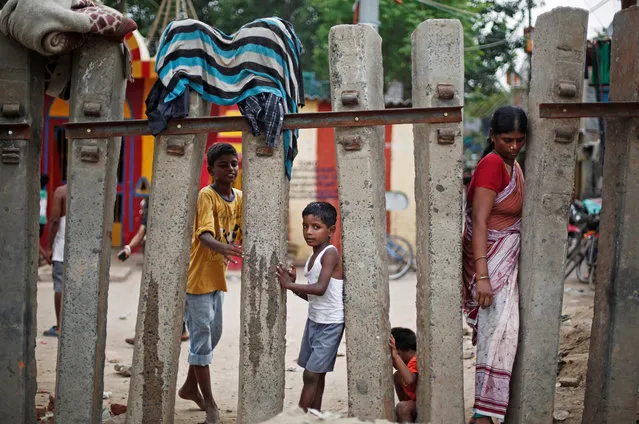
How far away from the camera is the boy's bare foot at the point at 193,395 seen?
17.1 ft

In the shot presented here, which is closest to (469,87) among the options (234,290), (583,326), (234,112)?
(234,112)

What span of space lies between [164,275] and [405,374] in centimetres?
135

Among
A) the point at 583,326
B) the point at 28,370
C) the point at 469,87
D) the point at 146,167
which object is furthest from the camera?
the point at 469,87

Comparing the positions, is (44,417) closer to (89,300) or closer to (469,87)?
(89,300)

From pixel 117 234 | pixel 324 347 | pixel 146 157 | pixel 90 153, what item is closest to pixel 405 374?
pixel 324 347

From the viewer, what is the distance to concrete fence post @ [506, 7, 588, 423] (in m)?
3.78

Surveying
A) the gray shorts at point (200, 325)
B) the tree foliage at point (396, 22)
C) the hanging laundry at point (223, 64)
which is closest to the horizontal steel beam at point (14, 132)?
the hanging laundry at point (223, 64)

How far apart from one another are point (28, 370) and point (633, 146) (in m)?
3.34

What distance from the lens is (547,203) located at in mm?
3811

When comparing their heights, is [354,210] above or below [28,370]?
above

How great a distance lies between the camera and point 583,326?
6453 millimetres

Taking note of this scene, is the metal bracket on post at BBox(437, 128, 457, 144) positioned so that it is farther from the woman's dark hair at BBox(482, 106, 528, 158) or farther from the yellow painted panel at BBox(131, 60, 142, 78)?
the yellow painted panel at BBox(131, 60, 142, 78)

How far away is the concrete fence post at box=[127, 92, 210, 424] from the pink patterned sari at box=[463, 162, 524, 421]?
151cm

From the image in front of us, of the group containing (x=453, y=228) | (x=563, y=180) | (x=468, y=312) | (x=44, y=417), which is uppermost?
(x=563, y=180)
